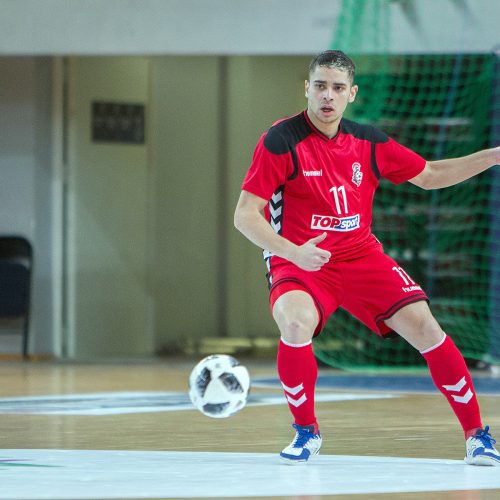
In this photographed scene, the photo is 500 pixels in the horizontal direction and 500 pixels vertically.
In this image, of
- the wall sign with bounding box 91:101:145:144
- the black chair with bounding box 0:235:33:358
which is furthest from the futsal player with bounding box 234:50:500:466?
the wall sign with bounding box 91:101:145:144

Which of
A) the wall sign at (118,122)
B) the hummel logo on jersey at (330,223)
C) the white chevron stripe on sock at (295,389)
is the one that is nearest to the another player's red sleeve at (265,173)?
the hummel logo on jersey at (330,223)

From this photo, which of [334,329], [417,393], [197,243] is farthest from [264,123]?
[417,393]

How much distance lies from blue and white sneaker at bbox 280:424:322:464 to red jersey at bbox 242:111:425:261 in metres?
0.64

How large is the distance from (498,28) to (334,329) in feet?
10.1

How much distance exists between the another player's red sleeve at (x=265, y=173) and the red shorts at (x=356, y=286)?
31 cm

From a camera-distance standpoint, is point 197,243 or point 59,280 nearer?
point 59,280

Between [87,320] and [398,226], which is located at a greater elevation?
[398,226]

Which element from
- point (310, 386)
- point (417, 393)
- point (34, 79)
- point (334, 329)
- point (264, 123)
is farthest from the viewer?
point (264, 123)

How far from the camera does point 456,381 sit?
14.3ft

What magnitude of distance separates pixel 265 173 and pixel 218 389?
0.88 m

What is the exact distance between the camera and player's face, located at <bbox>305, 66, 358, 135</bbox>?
14.3 ft

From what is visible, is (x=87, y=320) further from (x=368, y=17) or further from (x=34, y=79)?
(x=368, y=17)

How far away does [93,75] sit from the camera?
41.8ft

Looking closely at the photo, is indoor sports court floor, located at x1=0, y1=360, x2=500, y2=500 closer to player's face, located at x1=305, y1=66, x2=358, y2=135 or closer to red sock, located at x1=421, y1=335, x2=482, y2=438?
red sock, located at x1=421, y1=335, x2=482, y2=438
